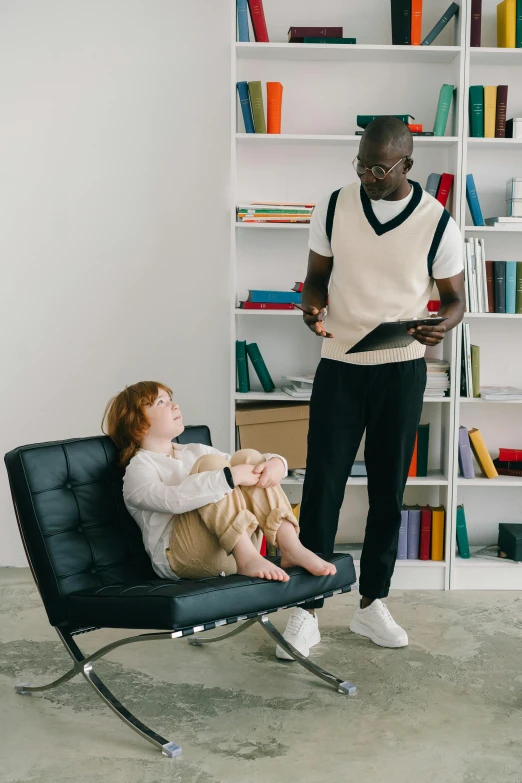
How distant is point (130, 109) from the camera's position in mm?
3631

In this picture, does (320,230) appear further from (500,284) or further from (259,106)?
(500,284)

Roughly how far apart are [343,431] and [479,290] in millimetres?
1069

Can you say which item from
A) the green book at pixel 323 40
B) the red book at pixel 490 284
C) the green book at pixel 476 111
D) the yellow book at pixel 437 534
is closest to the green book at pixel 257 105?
the green book at pixel 323 40

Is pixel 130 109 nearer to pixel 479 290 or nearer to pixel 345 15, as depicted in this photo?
pixel 345 15

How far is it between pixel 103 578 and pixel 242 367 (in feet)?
4.39

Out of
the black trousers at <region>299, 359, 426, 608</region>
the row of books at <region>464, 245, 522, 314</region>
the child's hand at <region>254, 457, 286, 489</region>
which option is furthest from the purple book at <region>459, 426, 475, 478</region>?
the child's hand at <region>254, 457, 286, 489</region>

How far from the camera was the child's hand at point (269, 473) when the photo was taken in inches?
94.2

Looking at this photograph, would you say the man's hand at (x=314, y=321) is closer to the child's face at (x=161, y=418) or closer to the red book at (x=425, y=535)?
the child's face at (x=161, y=418)

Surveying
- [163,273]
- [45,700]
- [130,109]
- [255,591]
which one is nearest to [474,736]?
[255,591]

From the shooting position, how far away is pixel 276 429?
348 centimetres

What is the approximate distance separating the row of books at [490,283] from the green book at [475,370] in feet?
0.55

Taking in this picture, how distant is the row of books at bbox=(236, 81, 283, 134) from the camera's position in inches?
133

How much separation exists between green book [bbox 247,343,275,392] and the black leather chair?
111 cm

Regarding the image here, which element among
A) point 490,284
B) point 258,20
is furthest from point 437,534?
point 258,20
